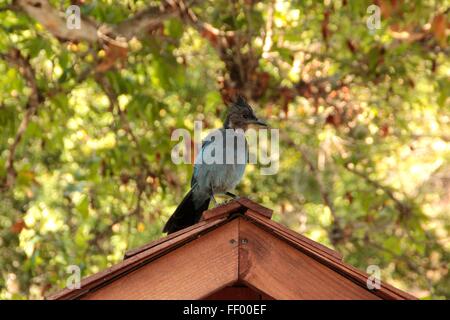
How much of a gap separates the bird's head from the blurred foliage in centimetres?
119

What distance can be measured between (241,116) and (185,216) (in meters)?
0.81

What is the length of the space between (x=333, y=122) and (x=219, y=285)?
5032mm

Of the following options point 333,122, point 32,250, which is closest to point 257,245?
point 32,250

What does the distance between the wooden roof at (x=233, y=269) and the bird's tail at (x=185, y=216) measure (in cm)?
113

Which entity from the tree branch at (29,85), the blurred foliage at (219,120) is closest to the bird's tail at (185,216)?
the blurred foliage at (219,120)

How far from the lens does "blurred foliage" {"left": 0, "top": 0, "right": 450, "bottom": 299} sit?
20.0 feet

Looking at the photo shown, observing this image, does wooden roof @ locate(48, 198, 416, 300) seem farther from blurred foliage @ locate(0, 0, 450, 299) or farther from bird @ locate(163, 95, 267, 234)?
blurred foliage @ locate(0, 0, 450, 299)

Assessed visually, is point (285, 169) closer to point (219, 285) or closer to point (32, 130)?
point (32, 130)

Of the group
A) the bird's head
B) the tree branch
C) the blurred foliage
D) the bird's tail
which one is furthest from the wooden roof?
the tree branch

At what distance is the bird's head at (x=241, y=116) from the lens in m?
4.44

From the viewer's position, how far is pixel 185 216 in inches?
153

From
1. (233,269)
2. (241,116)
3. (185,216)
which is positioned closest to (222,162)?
(241,116)

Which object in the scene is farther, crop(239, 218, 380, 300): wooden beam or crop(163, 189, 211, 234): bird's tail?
crop(163, 189, 211, 234): bird's tail

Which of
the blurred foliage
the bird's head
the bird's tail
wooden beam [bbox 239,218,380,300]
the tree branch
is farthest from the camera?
the blurred foliage
